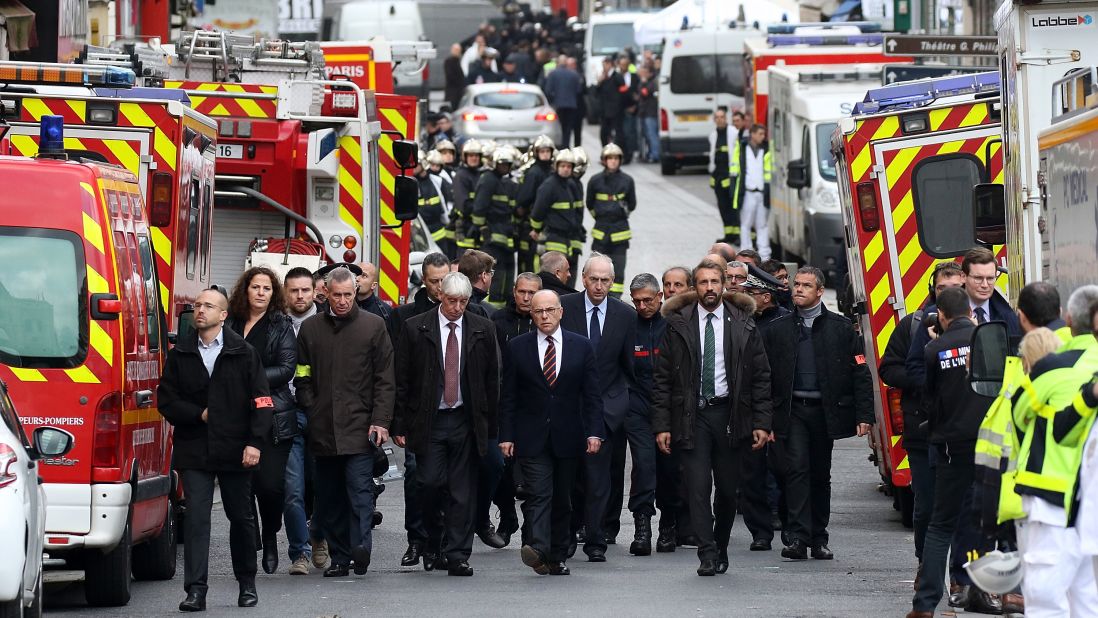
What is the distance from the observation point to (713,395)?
1212cm

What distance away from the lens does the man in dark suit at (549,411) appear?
1195 cm

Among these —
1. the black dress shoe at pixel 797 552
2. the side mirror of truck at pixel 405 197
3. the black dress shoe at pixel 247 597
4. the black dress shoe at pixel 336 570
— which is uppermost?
the side mirror of truck at pixel 405 197

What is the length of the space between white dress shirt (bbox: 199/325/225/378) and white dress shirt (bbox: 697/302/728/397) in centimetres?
273

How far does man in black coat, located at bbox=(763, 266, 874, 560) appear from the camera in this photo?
1261 centimetres

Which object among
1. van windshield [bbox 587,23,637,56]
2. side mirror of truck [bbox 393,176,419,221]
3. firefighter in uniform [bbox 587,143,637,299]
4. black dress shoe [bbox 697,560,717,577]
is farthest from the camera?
van windshield [bbox 587,23,637,56]

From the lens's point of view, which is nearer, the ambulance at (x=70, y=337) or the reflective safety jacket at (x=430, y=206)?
the ambulance at (x=70, y=337)

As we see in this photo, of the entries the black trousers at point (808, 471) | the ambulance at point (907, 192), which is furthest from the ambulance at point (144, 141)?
the ambulance at point (907, 192)

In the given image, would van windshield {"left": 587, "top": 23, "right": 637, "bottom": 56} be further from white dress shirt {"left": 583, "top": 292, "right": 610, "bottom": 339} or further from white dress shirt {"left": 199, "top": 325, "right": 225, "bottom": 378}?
white dress shirt {"left": 199, "top": 325, "right": 225, "bottom": 378}

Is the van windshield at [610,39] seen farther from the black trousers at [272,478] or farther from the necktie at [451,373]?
the black trousers at [272,478]

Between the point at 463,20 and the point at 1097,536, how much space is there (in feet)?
157

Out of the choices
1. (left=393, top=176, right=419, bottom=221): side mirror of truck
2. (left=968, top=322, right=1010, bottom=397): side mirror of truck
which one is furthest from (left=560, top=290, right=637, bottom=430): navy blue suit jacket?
(left=393, top=176, right=419, bottom=221): side mirror of truck

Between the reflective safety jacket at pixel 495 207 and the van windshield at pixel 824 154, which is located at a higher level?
the van windshield at pixel 824 154

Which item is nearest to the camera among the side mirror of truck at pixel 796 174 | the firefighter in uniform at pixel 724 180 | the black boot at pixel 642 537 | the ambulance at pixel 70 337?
the ambulance at pixel 70 337

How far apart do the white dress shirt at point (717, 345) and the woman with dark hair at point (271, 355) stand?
2207 millimetres
